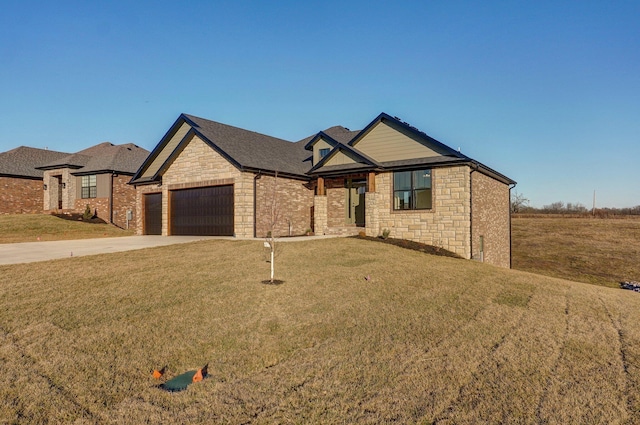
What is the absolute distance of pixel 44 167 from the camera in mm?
32656

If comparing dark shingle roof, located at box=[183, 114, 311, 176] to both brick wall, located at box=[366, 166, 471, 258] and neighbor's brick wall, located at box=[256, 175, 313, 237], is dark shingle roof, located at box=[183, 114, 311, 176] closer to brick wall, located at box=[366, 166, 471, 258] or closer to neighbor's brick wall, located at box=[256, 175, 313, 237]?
neighbor's brick wall, located at box=[256, 175, 313, 237]

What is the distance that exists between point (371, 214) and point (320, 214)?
326cm

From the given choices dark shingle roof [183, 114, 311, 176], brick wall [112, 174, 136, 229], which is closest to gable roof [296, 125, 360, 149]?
dark shingle roof [183, 114, 311, 176]

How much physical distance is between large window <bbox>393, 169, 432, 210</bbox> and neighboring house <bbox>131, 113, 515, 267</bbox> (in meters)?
0.05

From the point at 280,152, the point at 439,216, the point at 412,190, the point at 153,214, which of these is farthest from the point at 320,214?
the point at 153,214

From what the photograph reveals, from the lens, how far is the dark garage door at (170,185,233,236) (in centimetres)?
2011

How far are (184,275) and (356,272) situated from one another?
15.2 ft

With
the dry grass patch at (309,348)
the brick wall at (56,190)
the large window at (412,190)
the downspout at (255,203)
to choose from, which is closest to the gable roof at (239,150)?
the downspout at (255,203)

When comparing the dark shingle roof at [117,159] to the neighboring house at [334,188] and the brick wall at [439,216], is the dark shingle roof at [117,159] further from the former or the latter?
the brick wall at [439,216]

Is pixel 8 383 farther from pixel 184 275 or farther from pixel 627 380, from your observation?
pixel 627 380

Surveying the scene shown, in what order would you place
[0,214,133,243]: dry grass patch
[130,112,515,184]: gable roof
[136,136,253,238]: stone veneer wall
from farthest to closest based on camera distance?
[0,214,133,243]: dry grass patch → [136,136,253,238]: stone veneer wall → [130,112,515,184]: gable roof

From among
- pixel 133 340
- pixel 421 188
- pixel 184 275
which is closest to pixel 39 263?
pixel 184 275

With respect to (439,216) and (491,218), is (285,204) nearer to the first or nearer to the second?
(439,216)

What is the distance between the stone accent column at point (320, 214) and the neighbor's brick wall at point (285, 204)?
4.84 feet
